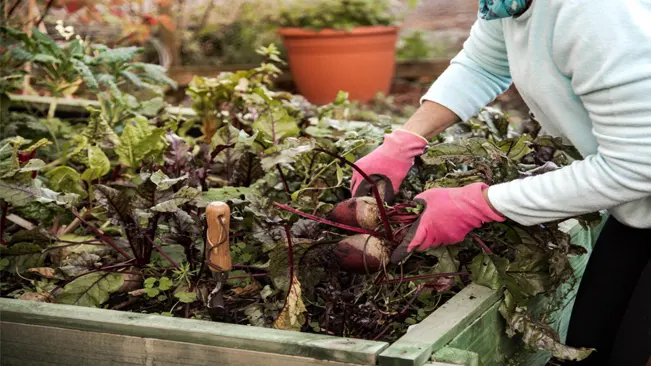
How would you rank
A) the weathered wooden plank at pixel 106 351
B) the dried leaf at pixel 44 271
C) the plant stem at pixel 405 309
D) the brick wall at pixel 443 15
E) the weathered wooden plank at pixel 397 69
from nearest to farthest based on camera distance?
the weathered wooden plank at pixel 106 351 < the plant stem at pixel 405 309 < the dried leaf at pixel 44 271 < the weathered wooden plank at pixel 397 69 < the brick wall at pixel 443 15

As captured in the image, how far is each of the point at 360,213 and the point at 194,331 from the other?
0.45 metres

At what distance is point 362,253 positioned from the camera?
1.77 metres

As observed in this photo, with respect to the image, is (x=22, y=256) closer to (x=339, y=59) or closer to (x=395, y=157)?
(x=395, y=157)

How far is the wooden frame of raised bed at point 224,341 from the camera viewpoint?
144cm

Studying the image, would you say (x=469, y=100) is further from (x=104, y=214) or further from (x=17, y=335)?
(x=17, y=335)

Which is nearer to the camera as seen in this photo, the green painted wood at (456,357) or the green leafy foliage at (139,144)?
the green painted wood at (456,357)

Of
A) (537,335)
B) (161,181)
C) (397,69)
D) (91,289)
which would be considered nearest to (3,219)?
(91,289)

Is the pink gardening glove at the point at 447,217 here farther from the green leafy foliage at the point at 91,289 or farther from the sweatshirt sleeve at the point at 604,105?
the green leafy foliage at the point at 91,289

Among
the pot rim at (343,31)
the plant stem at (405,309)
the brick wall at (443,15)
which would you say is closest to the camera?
the plant stem at (405,309)

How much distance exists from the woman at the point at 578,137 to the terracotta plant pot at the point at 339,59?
12.3 feet

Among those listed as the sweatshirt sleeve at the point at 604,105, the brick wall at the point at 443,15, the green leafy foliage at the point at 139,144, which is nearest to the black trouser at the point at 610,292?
the sweatshirt sleeve at the point at 604,105

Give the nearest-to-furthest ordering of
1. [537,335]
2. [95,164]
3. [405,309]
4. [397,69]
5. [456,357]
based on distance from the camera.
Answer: [456,357], [537,335], [405,309], [95,164], [397,69]

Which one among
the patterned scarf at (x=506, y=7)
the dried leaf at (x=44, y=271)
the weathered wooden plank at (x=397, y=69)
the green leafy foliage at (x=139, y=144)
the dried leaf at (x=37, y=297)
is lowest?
the weathered wooden plank at (x=397, y=69)

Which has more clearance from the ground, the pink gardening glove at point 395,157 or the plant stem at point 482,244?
the pink gardening glove at point 395,157
